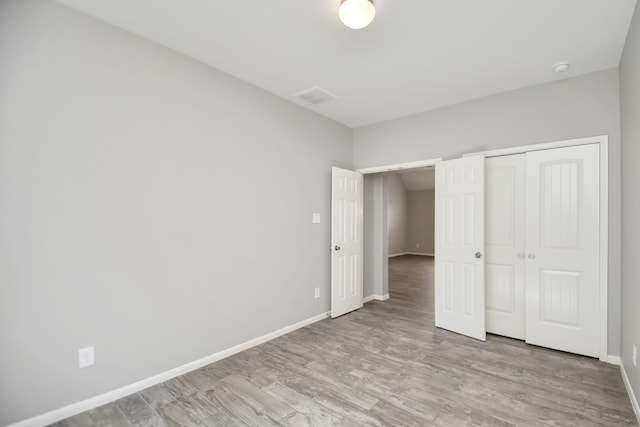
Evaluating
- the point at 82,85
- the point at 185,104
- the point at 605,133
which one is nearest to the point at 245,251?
the point at 185,104

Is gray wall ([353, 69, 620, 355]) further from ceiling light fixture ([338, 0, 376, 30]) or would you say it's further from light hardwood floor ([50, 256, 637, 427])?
ceiling light fixture ([338, 0, 376, 30])

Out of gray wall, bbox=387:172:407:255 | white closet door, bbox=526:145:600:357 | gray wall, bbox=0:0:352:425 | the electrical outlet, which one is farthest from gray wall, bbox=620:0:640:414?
gray wall, bbox=387:172:407:255

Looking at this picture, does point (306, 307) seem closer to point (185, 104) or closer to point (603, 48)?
point (185, 104)

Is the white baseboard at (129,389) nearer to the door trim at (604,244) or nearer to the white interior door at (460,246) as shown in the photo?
the white interior door at (460,246)

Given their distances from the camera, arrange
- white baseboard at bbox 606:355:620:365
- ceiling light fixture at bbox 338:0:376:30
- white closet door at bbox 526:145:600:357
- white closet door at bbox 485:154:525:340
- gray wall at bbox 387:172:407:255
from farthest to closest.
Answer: gray wall at bbox 387:172:407:255 → white closet door at bbox 485:154:525:340 → white closet door at bbox 526:145:600:357 → white baseboard at bbox 606:355:620:365 → ceiling light fixture at bbox 338:0:376:30

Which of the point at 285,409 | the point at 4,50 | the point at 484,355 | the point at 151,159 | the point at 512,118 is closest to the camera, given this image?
the point at 4,50

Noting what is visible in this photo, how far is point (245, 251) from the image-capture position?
10.5 ft

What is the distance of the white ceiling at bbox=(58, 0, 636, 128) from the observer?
2.11 m

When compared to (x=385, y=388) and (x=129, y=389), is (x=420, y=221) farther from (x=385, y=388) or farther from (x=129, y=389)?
(x=129, y=389)

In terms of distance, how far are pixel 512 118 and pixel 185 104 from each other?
3.51m

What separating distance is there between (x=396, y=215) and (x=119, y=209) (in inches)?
391

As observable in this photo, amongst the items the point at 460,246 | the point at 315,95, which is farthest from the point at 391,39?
the point at 460,246

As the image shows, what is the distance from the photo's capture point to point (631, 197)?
2299mm

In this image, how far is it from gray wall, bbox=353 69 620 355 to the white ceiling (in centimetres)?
17
